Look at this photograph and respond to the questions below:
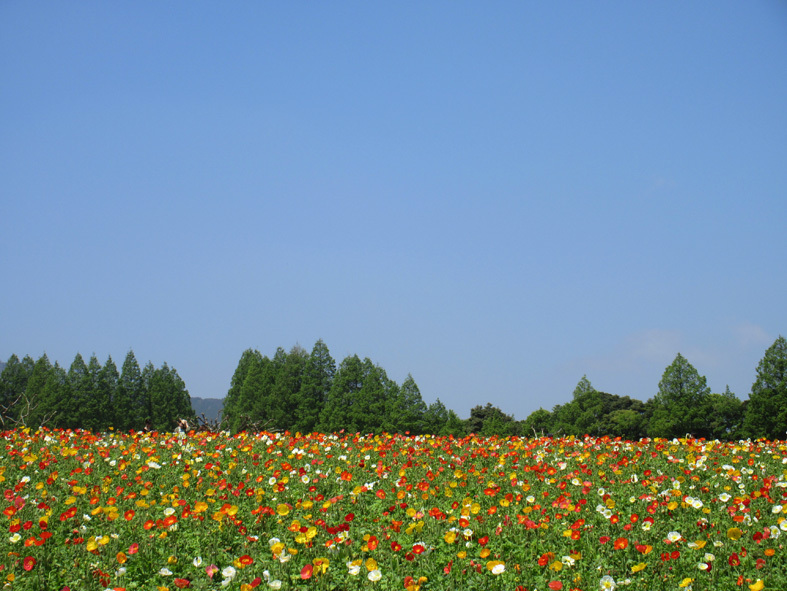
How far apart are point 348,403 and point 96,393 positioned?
2211 centimetres

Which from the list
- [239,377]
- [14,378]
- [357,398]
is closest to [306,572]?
[357,398]

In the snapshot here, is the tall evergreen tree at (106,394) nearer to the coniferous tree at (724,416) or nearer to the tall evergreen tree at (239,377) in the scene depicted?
the tall evergreen tree at (239,377)

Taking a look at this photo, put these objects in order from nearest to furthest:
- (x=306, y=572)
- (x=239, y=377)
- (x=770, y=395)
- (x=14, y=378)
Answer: (x=306, y=572)
(x=770, y=395)
(x=14, y=378)
(x=239, y=377)

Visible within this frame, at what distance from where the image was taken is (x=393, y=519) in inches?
294

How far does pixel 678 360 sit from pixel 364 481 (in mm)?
33252

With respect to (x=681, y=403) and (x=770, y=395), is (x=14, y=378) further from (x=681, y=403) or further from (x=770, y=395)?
(x=770, y=395)

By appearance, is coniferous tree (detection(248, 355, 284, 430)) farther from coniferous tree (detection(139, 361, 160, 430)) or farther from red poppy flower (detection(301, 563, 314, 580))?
red poppy flower (detection(301, 563, 314, 580))

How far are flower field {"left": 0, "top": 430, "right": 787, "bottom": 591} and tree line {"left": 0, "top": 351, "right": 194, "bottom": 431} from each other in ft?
143

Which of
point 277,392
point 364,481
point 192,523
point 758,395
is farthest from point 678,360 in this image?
point 192,523

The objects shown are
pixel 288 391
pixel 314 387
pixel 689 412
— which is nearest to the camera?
pixel 689 412

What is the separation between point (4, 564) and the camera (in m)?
6.15

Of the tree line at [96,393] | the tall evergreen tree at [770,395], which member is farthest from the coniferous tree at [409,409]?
the tree line at [96,393]

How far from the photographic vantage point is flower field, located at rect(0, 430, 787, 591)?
594 centimetres

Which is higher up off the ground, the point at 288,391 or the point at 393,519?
the point at 288,391
